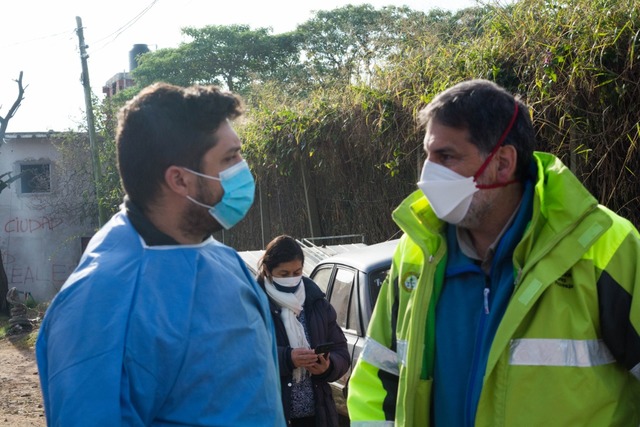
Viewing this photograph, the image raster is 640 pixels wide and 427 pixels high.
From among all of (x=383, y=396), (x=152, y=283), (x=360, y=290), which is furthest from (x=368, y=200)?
(x=152, y=283)

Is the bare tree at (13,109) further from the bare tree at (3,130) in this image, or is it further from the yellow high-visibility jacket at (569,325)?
the yellow high-visibility jacket at (569,325)

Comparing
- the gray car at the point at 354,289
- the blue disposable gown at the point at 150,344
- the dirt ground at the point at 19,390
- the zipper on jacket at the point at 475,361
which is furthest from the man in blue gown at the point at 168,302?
the dirt ground at the point at 19,390

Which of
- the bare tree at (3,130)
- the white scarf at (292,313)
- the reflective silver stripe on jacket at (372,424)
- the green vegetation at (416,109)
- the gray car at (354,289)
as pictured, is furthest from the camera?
the bare tree at (3,130)

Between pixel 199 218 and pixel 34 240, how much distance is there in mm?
28696

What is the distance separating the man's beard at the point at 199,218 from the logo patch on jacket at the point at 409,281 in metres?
0.66

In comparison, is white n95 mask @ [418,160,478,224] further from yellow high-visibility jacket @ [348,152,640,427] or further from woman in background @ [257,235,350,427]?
woman in background @ [257,235,350,427]

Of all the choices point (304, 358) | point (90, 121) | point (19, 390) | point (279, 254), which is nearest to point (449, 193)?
point (304, 358)

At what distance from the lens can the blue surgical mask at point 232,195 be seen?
253 cm

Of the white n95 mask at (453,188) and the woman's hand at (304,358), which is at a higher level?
the white n95 mask at (453,188)

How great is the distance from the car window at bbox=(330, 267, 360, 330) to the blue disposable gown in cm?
387

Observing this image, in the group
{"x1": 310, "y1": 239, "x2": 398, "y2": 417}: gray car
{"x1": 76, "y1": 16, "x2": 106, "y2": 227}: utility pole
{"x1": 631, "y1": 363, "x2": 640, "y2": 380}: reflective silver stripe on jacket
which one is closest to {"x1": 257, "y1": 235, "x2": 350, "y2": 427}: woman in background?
{"x1": 310, "y1": 239, "x2": 398, "y2": 417}: gray car

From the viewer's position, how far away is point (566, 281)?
2389 millimetres

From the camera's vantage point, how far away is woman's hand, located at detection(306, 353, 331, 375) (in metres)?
Answer: 4.85

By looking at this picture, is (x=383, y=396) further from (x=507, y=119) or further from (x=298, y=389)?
(x=298, y=389)
